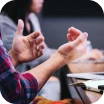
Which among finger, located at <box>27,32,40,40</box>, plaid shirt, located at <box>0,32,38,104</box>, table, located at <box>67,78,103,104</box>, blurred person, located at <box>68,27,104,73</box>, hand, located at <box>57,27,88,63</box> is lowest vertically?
blurred person, located at <box>68,27,104,73</box>

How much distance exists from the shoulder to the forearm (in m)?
1.12

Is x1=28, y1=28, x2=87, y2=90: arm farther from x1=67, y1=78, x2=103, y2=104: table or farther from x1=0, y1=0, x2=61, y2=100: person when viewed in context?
x1=0, y1=0, x2=61, y2=100: person

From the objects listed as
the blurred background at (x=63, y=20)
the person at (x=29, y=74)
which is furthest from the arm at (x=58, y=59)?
the blurred background at (x=63, y=20)

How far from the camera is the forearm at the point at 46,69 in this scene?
96cm

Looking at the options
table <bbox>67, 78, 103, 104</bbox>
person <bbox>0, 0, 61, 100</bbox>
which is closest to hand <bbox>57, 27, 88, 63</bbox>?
table <bbox>67, 78, 103, 104</bbox>

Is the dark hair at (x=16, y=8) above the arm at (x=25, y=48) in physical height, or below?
above

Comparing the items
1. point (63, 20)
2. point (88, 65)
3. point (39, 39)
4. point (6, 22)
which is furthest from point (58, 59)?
point (63, 20)

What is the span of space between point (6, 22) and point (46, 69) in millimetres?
1167

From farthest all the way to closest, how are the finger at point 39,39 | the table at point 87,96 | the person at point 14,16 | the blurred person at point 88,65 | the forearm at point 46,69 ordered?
the person at point 14,16, the blurred person at point 88,65, the finger at point 39,39, the forearm at point 46,69, the table at point 87,96

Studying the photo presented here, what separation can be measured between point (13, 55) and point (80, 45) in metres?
0.33

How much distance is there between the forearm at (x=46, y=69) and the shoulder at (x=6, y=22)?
44.1 inches

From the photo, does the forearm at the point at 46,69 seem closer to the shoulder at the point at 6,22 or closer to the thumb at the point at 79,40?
the thumb at the point at 79,40

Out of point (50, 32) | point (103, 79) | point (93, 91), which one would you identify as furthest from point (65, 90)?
point (50, 32)

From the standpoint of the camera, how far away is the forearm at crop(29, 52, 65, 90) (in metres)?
0.96
